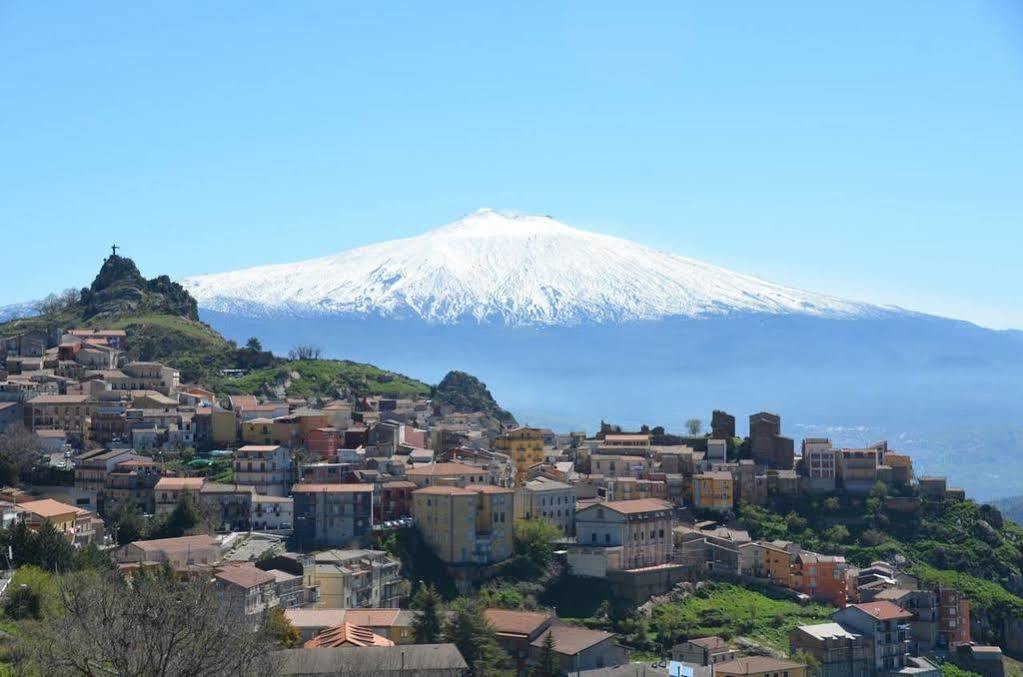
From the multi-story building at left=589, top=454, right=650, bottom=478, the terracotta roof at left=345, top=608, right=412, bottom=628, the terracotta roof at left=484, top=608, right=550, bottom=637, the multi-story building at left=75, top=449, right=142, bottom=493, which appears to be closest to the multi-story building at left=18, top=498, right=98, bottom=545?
the multi-story building at left=75, top=449, right=142, bottom=493

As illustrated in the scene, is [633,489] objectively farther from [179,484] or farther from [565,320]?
[565,320]

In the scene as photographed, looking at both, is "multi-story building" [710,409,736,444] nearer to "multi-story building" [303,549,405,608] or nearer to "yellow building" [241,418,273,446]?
"yellow building" [241,418,273,446]

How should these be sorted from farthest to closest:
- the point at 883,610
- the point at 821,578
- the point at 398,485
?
the point at 398,485 < the point at 821,578 < the point at 883,610

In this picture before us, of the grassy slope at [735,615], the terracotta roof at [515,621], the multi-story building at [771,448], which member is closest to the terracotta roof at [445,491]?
the terracotta roof at [515,621]

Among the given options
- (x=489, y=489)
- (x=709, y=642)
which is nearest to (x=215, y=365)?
(x=489, y=489)

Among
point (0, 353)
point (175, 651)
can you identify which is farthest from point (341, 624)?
point (0, 353)

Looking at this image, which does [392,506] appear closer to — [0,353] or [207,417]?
[207,417]
